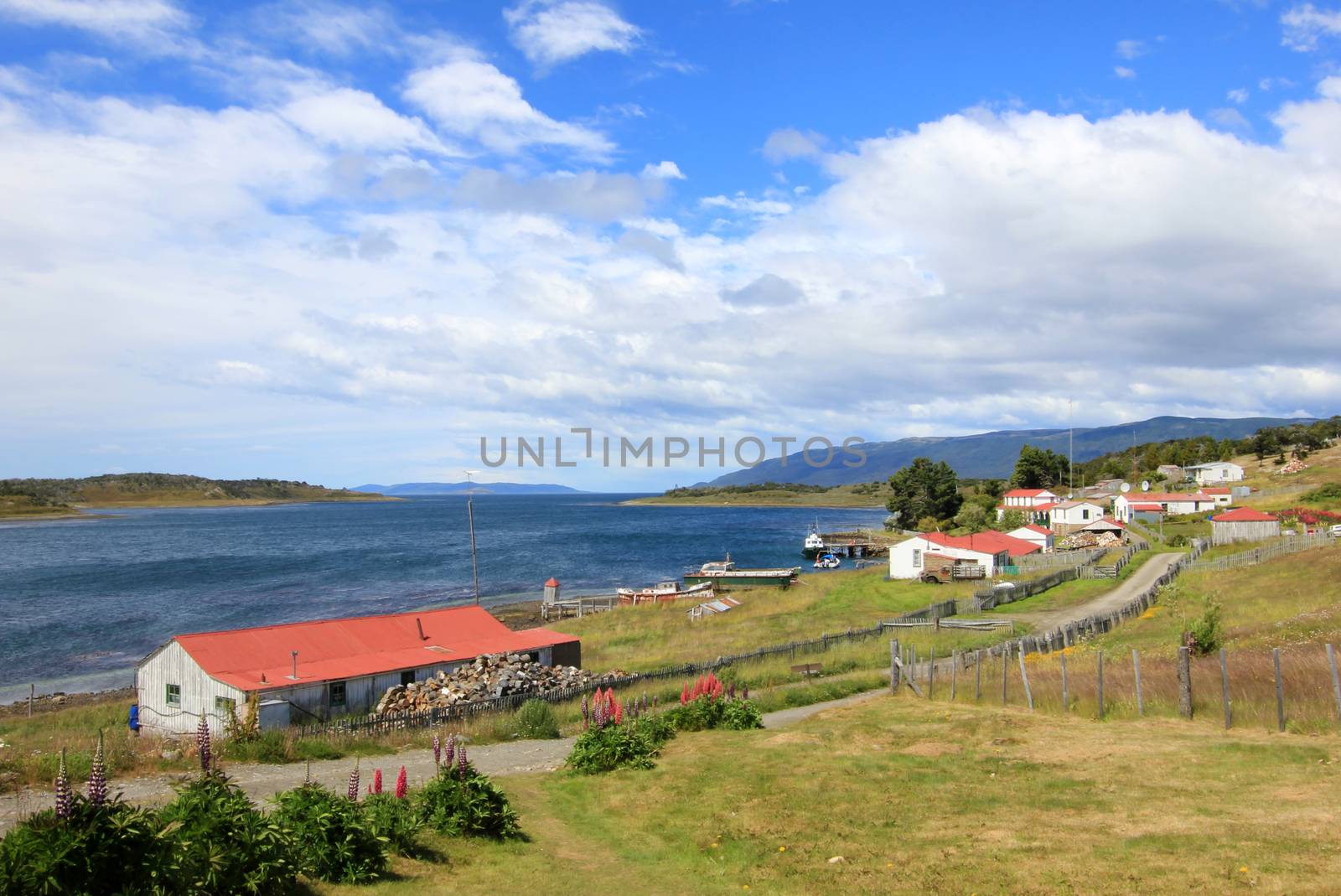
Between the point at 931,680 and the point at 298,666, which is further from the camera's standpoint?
the point at 298,666

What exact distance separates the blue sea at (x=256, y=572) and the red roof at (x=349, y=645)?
20.3 m

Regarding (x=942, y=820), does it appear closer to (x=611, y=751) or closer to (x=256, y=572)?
(x=611, y=751)

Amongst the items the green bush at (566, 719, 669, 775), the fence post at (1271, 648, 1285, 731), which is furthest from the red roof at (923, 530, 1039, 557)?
the green bush at (566, 719, 669, 775)

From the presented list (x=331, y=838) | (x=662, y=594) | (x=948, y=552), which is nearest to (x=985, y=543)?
(x=948, y=552)

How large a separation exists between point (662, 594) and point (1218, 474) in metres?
86.6

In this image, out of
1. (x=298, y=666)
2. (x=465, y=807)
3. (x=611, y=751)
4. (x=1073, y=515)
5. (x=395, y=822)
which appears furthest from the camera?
(x=1073, y=515)

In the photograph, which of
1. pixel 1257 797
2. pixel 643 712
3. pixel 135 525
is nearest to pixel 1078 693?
pixel 1257 797

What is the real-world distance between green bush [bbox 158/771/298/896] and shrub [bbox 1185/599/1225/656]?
22220mm

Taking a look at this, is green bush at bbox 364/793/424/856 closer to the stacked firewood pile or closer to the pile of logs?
the pile of logs

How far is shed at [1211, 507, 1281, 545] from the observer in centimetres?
6275

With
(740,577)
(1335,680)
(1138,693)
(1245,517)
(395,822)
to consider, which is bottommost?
(740,577)

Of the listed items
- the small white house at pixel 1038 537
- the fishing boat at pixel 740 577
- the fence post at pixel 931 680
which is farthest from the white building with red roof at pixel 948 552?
the fence post at pixel 931 680

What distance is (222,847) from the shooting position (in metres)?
8.66

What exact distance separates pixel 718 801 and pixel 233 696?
54.6 ft
